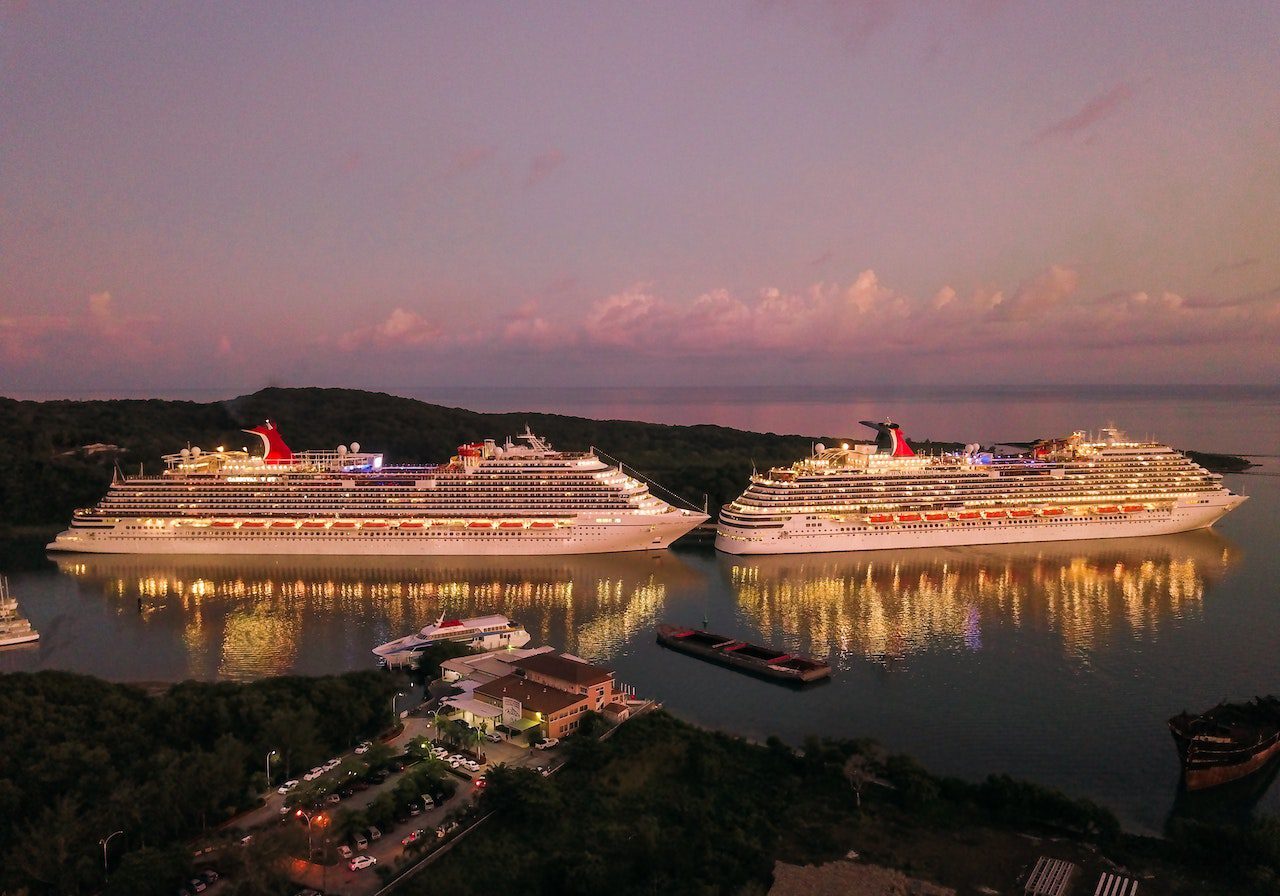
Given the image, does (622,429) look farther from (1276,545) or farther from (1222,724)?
(1222,724)

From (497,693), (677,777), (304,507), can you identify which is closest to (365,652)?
(497,693)

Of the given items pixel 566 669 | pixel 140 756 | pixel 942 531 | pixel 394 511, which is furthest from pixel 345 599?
pixel 942 531

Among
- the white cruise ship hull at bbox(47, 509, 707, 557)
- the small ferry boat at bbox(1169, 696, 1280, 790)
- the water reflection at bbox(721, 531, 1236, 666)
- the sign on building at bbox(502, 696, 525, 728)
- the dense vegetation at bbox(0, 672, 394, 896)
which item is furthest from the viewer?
the white cruise ship hull at bbox(47, 509, 707, 557)

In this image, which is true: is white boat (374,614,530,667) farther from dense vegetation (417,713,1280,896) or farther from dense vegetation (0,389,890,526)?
dense vegetation (0,389,890,526)

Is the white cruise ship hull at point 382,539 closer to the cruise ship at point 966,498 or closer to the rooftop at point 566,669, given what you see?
the cruise ship at point 966,498

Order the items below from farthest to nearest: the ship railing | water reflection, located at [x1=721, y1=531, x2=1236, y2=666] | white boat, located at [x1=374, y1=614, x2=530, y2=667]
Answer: the ship railing < water reflection, located at [x1=721, y1=531, x2=1236, y2=666] < white boat, located at [x1=374, y1=614, x2=530, y2=667]

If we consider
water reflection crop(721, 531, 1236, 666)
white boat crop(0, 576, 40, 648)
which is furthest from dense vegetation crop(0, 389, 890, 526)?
white boat crop(0, 576, 40, 648)

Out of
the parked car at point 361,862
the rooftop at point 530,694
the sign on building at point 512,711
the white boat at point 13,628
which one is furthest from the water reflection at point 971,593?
the white boat at point 13,628
